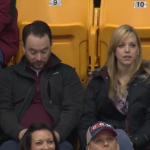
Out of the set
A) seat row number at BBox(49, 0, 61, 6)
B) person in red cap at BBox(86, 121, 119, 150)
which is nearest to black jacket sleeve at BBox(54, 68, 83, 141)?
person in red cap at BBox(86, 121, 119, 150)

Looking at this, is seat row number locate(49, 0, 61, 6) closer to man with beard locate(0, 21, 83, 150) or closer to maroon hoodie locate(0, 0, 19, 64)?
maroon hoodie locate(0, 0, 19, 64)

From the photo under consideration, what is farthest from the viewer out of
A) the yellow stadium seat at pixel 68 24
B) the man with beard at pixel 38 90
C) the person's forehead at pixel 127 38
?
the yellow stadium seat at pixel 68 24

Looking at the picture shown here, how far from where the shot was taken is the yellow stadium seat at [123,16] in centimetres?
349

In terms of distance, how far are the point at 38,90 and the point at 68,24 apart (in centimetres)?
58

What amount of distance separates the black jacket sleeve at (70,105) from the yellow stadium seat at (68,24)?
333 mm

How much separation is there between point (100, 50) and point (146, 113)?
0.68 metres

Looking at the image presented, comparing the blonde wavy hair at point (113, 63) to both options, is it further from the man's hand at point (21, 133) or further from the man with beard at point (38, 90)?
the man's hand at point (21, 133)

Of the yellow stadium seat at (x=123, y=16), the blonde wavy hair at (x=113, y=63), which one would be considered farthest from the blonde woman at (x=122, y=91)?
the yellow stadium seat at (x=123, y=16)

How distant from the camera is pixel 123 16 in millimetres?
3602

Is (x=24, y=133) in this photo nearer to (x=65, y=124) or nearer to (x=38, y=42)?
(x=65, y=124)

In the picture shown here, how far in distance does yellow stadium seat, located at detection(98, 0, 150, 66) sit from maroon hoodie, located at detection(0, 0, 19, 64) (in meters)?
0.61

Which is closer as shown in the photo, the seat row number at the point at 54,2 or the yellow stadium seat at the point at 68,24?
the yellow stadium seat at the point at 68,24

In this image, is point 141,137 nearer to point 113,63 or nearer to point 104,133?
point 104,133

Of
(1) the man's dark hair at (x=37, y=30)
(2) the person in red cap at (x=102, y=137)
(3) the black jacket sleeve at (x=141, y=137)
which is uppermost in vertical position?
(1) the man's dark hair at (x=37, y=30)
